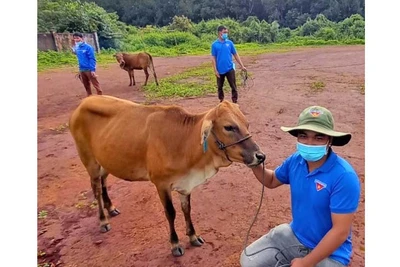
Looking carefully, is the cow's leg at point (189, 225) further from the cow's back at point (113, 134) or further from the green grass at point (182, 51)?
the green grass at point (182, 51)

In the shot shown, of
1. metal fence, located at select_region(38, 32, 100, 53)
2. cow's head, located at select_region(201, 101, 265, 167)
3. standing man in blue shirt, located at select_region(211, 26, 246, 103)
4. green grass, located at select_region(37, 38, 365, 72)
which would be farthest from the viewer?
green grass, located at select_region(37, 38, 365, 72)

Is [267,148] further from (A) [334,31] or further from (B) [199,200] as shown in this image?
(A) [334,31]

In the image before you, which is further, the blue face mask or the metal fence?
the metal fence

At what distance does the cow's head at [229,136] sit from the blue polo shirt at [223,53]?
A: 4.18 metres

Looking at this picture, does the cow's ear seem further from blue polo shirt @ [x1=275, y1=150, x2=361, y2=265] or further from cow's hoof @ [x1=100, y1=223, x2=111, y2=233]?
cow's hoof @ [x1=100, y1=223, x2=111, y2=233]

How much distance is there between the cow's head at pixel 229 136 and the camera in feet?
8.38

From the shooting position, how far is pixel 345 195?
1.86m

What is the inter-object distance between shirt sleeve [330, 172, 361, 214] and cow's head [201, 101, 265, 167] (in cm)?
70

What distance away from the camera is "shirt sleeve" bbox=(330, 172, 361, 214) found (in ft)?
6.09

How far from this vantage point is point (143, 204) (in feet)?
12.9

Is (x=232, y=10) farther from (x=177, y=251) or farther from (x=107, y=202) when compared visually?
(x=177, y=251)

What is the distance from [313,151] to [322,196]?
244 millimetres

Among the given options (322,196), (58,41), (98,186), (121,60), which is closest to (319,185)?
(322,196)

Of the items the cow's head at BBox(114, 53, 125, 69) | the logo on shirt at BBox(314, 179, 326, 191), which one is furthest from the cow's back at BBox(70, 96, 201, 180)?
the cow's head at BBox(114, 53, 125, 69)
